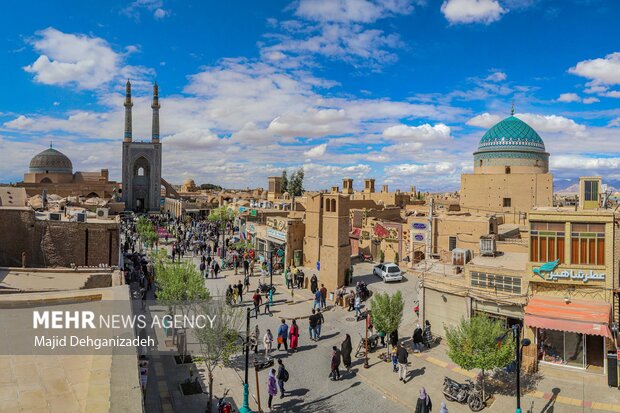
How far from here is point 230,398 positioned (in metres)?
11.0

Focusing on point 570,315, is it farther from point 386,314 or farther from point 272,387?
point 272,387

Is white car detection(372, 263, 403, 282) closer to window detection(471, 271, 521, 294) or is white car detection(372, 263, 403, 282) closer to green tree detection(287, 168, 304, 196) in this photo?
window detection(471, 271, 521, 294)

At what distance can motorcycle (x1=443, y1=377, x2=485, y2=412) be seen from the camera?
10.7 metres

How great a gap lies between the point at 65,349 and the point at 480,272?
12445 mm

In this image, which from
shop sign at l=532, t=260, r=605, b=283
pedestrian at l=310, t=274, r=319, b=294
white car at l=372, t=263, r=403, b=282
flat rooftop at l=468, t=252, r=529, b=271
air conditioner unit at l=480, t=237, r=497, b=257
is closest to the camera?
shop sign at l=532, t=260, r=605, b=283

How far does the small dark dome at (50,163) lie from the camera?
72062 millimetres

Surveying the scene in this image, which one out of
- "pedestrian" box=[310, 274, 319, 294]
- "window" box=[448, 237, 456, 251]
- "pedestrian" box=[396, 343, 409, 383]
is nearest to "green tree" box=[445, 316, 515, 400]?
"pedestrian" box=[396, 343, 409, 383]

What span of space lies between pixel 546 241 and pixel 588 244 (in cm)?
110

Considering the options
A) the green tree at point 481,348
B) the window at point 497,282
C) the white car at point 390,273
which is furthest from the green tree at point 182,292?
the white car at point 390,273

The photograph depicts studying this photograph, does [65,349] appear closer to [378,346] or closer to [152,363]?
[152,363]

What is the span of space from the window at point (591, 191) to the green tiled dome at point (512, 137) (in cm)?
2371

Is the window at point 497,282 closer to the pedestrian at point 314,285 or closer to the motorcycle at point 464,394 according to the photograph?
the motorcycle at point 464,394

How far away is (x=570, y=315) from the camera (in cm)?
1223

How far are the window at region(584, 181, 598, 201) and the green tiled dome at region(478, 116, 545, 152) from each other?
23.7 metres
